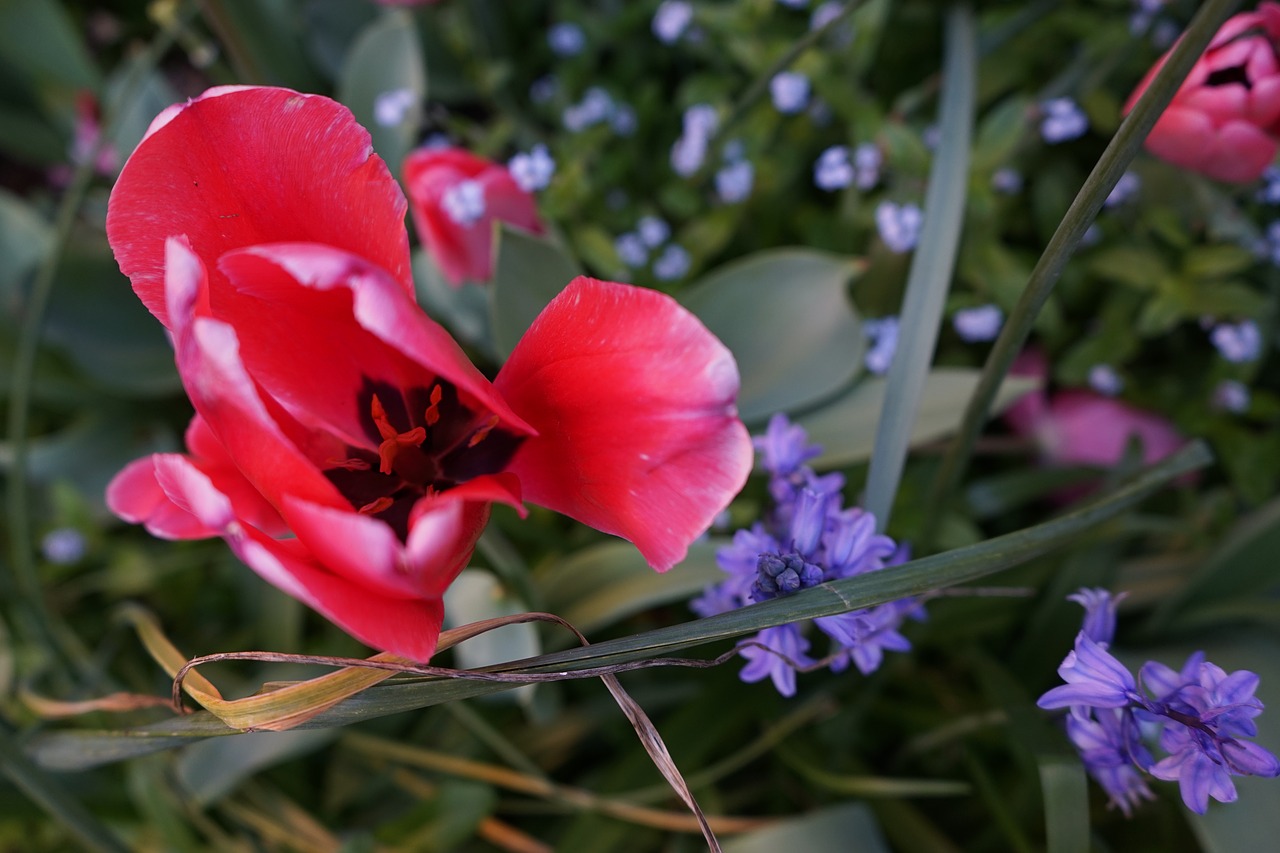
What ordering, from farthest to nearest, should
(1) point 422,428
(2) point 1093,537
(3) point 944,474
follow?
(2) point 1093,537, (3) point 944,474, (1) point 422,428

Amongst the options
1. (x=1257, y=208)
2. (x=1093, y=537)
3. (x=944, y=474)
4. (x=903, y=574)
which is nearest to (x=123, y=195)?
(x=903, y=574)

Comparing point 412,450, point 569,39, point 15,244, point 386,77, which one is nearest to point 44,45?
point 15,244

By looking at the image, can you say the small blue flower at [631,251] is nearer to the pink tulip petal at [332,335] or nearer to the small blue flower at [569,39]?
the small blue flower at [569,39]

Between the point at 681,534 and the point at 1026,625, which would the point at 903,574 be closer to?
the point at 681,534

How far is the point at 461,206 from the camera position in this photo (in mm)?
687

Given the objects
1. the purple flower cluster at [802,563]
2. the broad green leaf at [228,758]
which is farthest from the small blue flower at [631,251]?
the broad green leaf at [228,758]

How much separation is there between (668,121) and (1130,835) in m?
0.86

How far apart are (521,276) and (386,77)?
1.27 ft

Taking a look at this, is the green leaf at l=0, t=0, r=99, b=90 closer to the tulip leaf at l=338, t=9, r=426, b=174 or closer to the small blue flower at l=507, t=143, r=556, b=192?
the tulip leaf at l=338, t=9, r=426, b=174

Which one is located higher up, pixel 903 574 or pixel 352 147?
pixel 352 147

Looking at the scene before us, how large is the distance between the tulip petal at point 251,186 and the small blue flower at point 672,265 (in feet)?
1.50

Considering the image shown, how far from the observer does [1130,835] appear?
0.82m

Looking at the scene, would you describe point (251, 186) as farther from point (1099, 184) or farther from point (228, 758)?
point (228, 758)

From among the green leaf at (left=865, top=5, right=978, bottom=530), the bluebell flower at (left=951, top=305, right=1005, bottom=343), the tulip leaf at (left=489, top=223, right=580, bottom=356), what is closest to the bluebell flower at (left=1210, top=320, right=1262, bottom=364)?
the bluebell flower at (left=951, top=305, right=1005, bottom=343)
